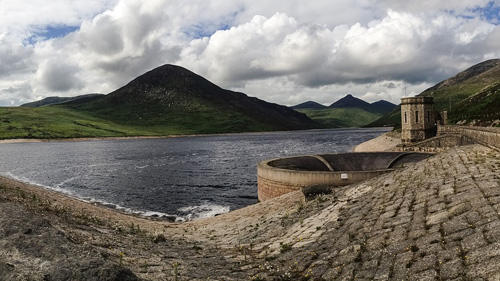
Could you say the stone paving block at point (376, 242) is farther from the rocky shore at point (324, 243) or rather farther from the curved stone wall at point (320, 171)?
the curved stone wall at point (320, 171)

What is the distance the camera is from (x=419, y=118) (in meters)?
57.5

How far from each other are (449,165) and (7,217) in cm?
2154

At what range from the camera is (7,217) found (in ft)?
38.3

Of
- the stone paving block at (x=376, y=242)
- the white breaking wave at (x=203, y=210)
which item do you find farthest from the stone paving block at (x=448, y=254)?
the white breaking wave at (x=203, y=210)

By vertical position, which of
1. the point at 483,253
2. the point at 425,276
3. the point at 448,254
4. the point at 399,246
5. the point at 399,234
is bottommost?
the point at 425,276

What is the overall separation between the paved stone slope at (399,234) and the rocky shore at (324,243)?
0.04 meters

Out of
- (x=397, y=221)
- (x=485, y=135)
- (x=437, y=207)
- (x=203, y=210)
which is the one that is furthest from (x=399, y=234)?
(x=203, y=210)

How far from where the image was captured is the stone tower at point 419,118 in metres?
57.2

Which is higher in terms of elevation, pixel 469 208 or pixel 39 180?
pixel 469 208

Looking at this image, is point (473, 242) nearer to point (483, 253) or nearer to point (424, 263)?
point (483, 253)

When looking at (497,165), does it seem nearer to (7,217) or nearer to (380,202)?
(380,202)

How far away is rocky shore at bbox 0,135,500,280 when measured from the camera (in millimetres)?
8805

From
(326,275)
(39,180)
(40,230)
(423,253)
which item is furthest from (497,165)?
(39,180)

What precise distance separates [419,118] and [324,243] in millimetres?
51926
